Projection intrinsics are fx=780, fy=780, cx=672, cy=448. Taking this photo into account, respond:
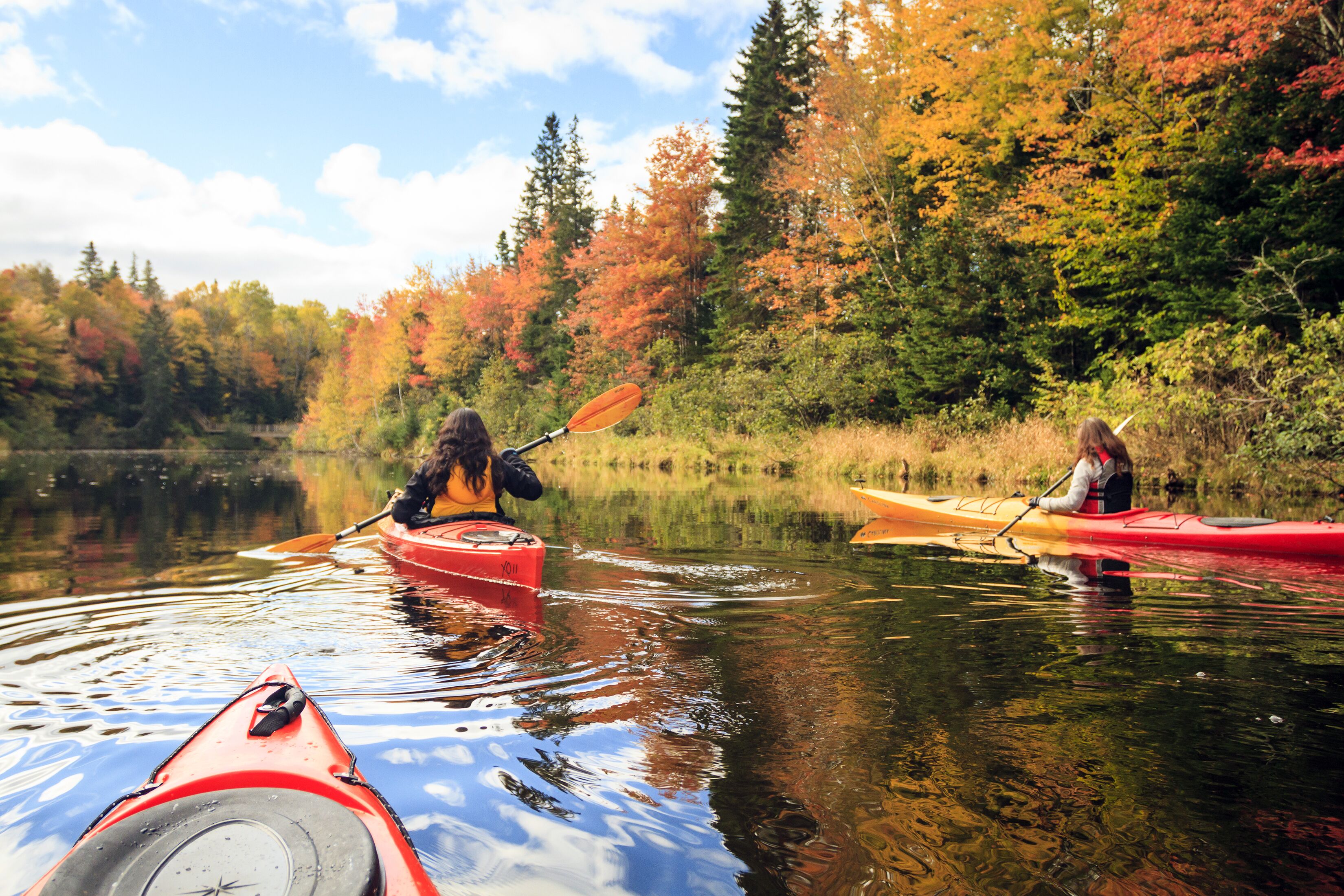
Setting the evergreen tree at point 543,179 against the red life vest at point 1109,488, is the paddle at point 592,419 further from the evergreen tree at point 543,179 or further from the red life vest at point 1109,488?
the evergreen tree at point 543,179

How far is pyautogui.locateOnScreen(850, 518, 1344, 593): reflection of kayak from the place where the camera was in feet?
20.2

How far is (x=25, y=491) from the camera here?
15.8 meters

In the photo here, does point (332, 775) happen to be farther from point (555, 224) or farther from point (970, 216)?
point (555, 224)

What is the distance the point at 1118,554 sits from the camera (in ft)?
24.2

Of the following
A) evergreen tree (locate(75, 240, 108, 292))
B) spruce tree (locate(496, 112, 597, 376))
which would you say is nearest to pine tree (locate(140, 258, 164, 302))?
evergreen tree (locate(75, 240, 108, 292))

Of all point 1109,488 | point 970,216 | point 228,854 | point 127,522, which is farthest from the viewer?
point 970,216

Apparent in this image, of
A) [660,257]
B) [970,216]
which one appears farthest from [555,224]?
[970,216]

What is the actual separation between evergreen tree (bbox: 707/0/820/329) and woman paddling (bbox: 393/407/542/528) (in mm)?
20434

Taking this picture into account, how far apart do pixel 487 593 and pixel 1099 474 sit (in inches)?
238

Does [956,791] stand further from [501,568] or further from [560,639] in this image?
[501,568]

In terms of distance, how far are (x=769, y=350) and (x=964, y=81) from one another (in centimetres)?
871

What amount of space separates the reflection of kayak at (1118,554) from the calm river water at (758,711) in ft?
0.36

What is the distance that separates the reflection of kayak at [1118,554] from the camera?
20.2ft

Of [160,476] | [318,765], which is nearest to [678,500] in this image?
[318,765]
